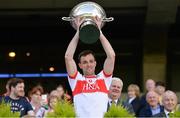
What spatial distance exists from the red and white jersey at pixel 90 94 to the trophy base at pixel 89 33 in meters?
0.43

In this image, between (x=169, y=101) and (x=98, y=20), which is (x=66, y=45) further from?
(x=98, y=20)

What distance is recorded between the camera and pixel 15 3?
15.6 meters

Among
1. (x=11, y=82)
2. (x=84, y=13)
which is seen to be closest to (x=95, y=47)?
(x=11, y=82)

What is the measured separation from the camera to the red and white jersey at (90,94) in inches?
208

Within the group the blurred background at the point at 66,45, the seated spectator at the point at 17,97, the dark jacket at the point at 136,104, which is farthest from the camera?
the blurred background at the point at 66,45

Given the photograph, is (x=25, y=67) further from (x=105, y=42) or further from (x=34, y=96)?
(x=105, y=42)

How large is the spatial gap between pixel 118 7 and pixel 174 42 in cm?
337

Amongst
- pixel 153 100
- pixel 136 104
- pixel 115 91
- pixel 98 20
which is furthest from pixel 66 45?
pixel 98 20

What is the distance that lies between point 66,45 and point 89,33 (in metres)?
13.2

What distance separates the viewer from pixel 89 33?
17.1ft

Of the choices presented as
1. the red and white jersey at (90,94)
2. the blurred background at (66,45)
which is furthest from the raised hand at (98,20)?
the blurred background at (66,45)

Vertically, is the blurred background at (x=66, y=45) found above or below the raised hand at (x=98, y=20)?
above

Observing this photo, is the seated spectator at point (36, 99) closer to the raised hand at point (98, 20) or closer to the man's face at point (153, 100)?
the man's face at point (153, 100)

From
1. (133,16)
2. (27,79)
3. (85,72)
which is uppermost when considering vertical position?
(133,16)
